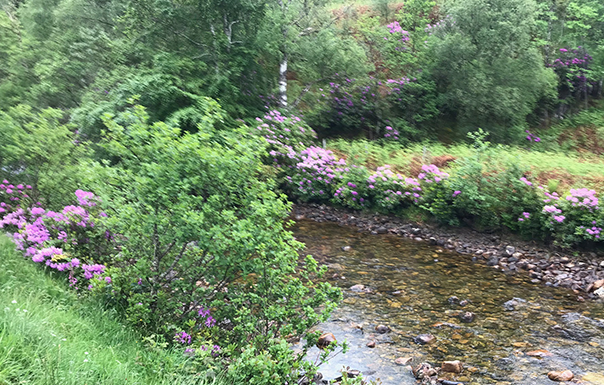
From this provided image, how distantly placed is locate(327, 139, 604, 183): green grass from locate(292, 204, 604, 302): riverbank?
2.26m

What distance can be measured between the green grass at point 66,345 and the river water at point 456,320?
2.67 metres

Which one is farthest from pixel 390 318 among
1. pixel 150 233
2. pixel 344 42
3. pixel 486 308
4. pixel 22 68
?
pixel 22 68

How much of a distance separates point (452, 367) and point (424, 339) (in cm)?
81

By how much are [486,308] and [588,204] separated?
4240 millimetres

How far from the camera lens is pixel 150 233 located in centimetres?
410

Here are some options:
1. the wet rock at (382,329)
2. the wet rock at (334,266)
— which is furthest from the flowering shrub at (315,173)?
the wet rock at (382,329)

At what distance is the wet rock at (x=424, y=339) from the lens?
614 cm

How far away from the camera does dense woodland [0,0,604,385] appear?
398 centimetres

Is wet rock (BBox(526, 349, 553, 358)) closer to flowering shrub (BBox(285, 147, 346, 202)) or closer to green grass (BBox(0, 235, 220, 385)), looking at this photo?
green grass (BBox(0, 235, 220, 385))

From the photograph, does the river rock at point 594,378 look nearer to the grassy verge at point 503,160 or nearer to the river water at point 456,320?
the river water at point 456,320

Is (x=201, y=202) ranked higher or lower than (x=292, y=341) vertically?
higher

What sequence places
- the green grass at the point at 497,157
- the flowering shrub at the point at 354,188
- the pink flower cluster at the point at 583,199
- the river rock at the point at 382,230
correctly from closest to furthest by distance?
1. the pink flower cluster at the point at 583,199
2. the green grass at the point at 497,157
3. the river rock at the point at 382,230
4. the flowering shrub at the point at 354,188

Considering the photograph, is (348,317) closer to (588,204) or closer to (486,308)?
(486,308)

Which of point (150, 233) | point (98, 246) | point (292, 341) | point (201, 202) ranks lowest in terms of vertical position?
point (292, 341)
